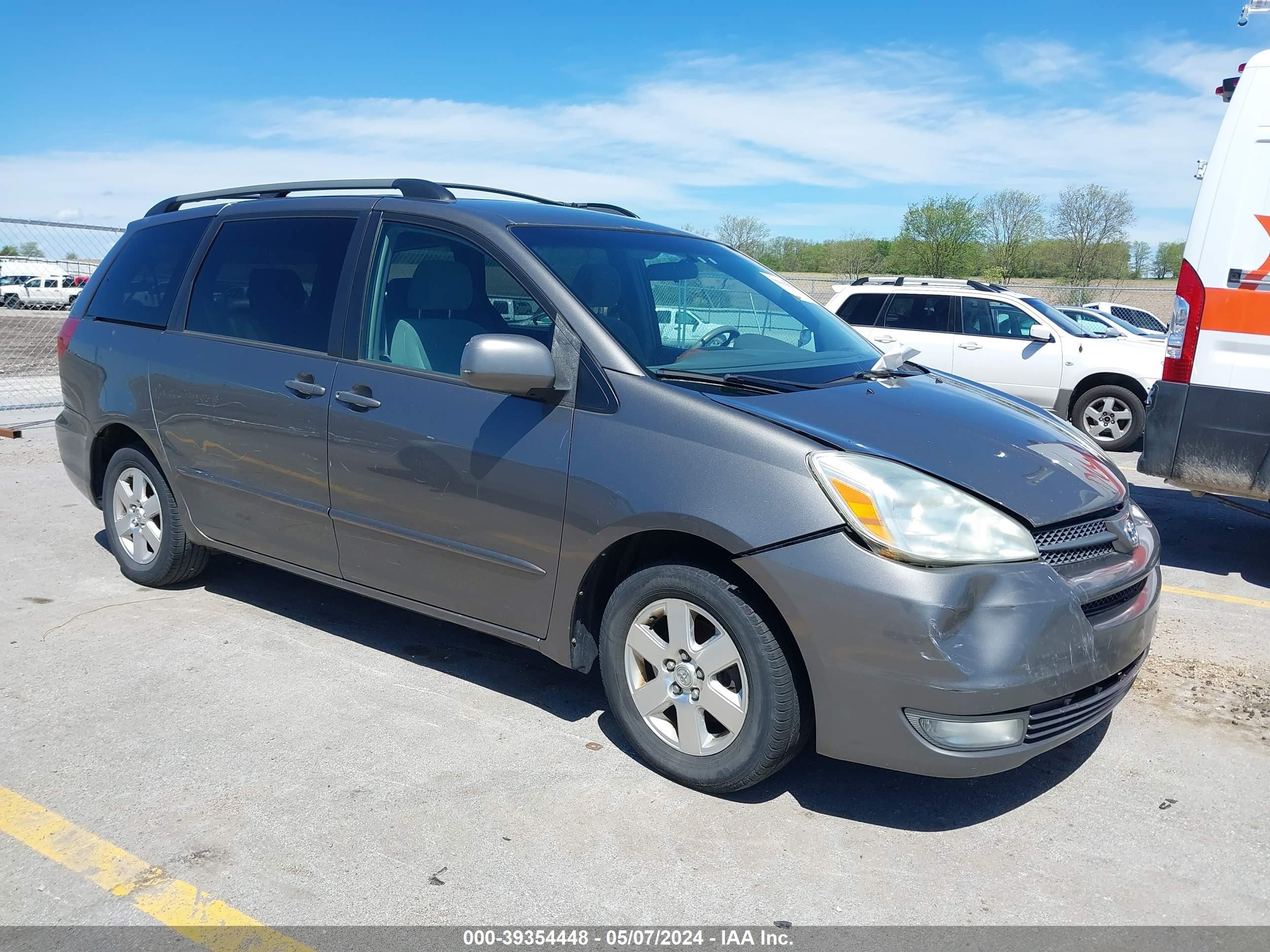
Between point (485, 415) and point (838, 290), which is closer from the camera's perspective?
point (485, 415)

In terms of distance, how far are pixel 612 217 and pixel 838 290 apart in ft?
28.7

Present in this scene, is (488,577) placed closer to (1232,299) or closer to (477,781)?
(477,781)

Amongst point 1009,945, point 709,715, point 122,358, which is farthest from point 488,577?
point 122,358

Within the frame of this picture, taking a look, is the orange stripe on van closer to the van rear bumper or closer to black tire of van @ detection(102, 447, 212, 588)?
the van rear bumper

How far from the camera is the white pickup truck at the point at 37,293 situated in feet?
83.7

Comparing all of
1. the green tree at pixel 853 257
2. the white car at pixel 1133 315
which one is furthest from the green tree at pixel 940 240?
the white car at pixel 1133 315

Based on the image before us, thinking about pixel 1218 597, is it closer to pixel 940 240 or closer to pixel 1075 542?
pixel 1075 542

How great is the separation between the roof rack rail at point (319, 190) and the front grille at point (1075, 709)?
9.40 ft

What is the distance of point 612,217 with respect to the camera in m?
4.49

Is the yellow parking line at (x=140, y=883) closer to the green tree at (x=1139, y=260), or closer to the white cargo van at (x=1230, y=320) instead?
the white cargo van at (x=1230, y=320)

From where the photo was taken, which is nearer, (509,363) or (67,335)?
(509,363)

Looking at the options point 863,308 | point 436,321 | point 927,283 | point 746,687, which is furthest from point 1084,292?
point 746,687

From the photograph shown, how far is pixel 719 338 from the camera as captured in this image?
385cm

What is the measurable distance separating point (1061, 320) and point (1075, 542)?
9481 mm
